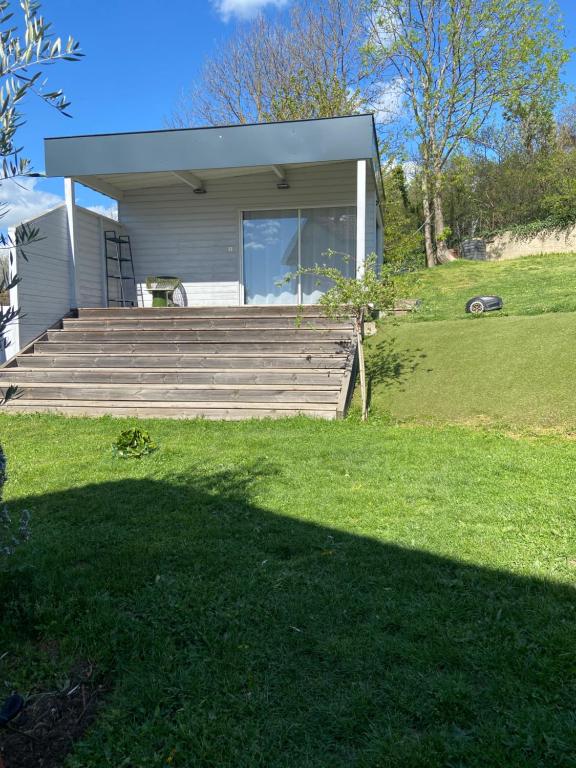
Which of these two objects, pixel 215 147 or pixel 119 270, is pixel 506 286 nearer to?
pixel 215 147

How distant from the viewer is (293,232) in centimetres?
1107

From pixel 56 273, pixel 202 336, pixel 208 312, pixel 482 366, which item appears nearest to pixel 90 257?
pixel 56 273

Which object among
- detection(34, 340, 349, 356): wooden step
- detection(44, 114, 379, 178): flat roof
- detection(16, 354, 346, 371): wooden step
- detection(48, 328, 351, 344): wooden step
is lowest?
detection(16, 354, 346, 371): wooden step

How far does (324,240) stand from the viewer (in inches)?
431

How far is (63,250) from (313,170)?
16.6ft

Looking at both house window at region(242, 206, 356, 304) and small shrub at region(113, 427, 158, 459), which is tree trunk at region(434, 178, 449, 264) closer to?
house window at region(242, 206, 356, 304)

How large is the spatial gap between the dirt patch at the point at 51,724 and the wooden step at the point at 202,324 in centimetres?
656

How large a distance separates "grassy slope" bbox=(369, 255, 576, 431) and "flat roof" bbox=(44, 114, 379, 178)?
2.97 m

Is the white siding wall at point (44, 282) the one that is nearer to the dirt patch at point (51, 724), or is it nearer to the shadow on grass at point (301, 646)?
the shadow on grass at point (301, 646)

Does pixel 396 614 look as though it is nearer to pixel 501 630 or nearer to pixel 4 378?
pixel 501 630

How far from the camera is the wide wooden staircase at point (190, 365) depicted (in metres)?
6.68

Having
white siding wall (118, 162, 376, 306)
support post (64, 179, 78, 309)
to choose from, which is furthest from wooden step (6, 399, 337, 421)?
white siding wall (118, 162, 376, 306)

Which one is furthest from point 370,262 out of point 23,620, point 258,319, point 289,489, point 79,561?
point 23,620

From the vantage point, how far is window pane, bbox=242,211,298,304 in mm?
11102
